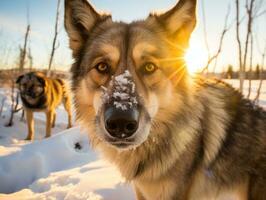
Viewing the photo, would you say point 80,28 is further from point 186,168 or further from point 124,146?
point 186,168

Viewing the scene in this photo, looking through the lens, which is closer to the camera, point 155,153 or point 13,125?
point 155,153

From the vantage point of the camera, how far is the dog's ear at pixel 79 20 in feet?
10.3

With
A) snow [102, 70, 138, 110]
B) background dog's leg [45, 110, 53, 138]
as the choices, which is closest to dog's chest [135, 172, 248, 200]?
snow [102, 70, 138, 110]

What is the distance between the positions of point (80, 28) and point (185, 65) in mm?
1238

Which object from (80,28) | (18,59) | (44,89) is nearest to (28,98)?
(44,89)

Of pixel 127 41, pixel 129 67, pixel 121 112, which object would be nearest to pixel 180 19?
pixel 127 41

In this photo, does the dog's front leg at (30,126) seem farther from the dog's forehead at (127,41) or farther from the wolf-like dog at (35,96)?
the dog's forehead at (127,41)

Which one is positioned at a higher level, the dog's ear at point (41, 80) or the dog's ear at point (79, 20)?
the dog's ear at point (79, 20)

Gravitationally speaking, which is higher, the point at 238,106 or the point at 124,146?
the point at 238,106

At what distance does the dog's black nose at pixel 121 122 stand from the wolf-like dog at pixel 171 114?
19cm

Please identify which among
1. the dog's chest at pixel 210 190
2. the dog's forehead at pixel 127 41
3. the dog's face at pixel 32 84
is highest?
the dog's forehead at pixel 127 41

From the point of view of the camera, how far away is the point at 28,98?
30.3ft

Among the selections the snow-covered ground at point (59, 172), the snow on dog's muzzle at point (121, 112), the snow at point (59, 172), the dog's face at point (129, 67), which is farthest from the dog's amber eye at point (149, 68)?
the snow-covered ground at point (59, 172)

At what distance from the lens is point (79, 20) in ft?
10.6
